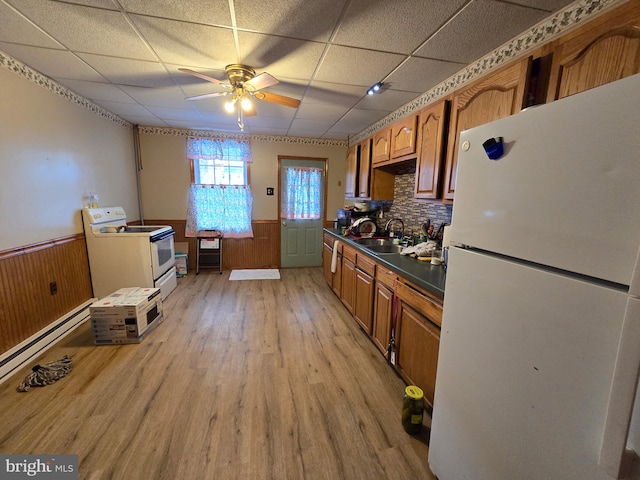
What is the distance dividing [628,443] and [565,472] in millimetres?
226

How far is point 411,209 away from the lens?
119 inches

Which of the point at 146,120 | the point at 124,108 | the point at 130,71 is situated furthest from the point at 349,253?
the point at 146,120

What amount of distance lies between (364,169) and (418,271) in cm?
201

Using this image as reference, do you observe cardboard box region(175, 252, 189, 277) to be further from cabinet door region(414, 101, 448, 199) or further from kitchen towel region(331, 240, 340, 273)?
cabinet door region(414, 101, 448, 199)

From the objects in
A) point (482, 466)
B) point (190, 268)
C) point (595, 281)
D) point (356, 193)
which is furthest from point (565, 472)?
point (190, 268)

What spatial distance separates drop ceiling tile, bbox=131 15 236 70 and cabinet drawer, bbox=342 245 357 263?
6.48 feet

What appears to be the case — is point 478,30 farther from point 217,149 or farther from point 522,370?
point 217,149

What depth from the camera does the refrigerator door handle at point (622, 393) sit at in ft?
1.71

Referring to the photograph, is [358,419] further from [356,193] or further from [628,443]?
[356,193]

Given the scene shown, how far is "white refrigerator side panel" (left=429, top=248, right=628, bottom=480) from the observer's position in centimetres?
62

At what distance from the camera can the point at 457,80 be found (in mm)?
2059

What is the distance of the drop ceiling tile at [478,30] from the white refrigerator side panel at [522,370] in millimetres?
1353

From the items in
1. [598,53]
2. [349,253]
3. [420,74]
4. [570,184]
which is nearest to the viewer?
[570,184]

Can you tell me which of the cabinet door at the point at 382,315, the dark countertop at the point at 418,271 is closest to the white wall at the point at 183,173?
the dark countertop at the point at 418,271
